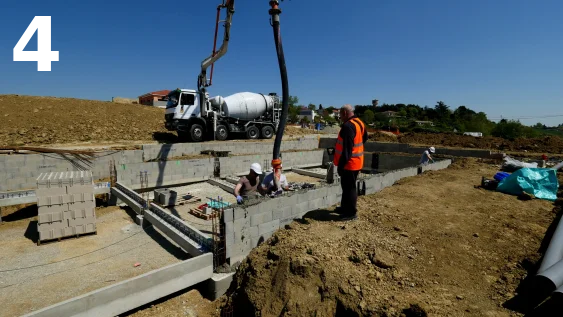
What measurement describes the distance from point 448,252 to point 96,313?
13.9ft

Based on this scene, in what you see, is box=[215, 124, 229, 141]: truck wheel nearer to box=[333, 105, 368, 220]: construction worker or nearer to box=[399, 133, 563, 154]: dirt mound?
box=[333, 105, 368, 220]: construction worker

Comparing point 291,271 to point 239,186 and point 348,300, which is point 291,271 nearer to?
point 348,300

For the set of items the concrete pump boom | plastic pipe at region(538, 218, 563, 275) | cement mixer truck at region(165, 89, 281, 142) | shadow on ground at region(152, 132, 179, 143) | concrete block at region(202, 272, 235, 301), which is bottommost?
concrete block at region(202, 272, 235, 301)

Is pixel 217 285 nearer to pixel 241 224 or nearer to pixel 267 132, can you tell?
pixel 241 224

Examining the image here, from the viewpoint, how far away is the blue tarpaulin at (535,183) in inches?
239

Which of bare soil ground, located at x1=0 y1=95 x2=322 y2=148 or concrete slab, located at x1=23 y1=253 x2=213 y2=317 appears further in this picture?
bare soil ground, located at x1=0 y1=95 x2=322 y2=148

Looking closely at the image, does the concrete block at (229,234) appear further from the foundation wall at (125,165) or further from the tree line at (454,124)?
the tree line at (454,124)

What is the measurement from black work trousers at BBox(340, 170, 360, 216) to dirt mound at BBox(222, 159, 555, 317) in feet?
0.76

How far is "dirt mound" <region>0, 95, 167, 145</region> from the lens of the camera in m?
14.3

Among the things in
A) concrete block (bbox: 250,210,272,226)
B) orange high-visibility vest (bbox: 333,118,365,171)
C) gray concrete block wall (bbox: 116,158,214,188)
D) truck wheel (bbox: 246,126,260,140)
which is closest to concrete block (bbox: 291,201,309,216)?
concrete block (bbox: 250,210,272,226)

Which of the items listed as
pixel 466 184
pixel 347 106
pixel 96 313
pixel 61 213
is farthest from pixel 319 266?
pixel 466 184

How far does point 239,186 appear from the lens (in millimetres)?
5141

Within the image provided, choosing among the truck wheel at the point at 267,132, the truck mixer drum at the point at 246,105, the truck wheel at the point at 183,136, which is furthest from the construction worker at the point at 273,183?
the truck wheel at the point at 267,132

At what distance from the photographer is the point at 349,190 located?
160 inches
